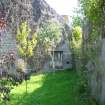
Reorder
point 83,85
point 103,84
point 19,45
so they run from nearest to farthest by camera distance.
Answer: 1. point 103,84
2. point 83,85
3. point 19,45

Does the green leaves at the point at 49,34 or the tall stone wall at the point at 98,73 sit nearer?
the tall stone wall at the point at 98,73

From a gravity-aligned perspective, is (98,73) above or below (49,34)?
below

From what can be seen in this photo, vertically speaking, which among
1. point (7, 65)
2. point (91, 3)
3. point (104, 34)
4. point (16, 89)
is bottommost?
point (16, 89)

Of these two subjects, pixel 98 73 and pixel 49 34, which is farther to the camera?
pixel 49 34

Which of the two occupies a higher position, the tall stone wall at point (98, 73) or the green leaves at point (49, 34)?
the green leaves at point (49, 34)

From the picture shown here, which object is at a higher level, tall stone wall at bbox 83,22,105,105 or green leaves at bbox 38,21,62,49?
green leaves at bbox 38,21,62,49

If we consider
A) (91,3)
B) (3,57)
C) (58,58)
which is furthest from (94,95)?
(58,58)

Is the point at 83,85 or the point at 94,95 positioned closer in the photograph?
the point at 94,95

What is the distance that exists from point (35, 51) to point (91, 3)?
12.1 metres

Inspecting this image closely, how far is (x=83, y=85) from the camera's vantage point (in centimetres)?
1333

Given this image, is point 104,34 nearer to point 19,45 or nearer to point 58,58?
point 19,45

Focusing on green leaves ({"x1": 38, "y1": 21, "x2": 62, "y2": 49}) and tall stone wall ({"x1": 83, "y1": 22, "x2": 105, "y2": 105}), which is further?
green leaves ({"x1": 38, "y1": 21, "x2": 62, "y2": 49})

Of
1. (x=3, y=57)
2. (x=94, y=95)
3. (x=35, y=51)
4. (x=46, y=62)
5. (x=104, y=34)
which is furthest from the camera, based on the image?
(x=46, y=62)

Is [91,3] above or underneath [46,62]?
above
